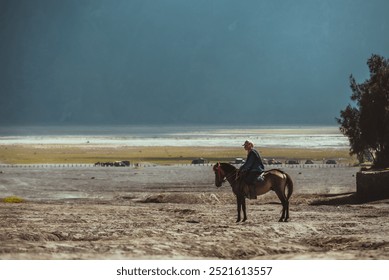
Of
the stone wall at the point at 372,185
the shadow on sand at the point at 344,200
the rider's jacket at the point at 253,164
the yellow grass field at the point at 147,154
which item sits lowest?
the shadow on sand at the point at 344,200

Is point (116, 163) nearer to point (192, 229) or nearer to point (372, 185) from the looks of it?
point (372, 185)

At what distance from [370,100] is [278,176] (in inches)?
725

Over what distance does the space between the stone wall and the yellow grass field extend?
36298 millimetres

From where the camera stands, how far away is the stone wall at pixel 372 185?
3378 centimetres

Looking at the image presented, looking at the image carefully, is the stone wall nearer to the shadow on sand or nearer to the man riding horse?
the shadow on sand

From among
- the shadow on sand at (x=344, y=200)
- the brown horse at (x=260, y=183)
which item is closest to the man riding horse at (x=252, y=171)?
the brown horse at (x=260, y=183)

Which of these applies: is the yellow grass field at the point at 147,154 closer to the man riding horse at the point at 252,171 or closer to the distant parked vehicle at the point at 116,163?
the distant parked vehicle at the point at 116,163

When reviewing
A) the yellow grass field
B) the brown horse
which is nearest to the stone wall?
the brown horse

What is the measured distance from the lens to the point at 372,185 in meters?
34.3

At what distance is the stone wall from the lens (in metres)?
33.8

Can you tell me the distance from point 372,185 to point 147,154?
170 ft

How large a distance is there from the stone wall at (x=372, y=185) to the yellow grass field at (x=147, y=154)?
36.3 metres

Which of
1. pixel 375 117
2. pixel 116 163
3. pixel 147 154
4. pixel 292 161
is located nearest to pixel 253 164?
pixel 375 117

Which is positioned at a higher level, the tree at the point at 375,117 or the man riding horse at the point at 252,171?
the tree at the point at 375,117
